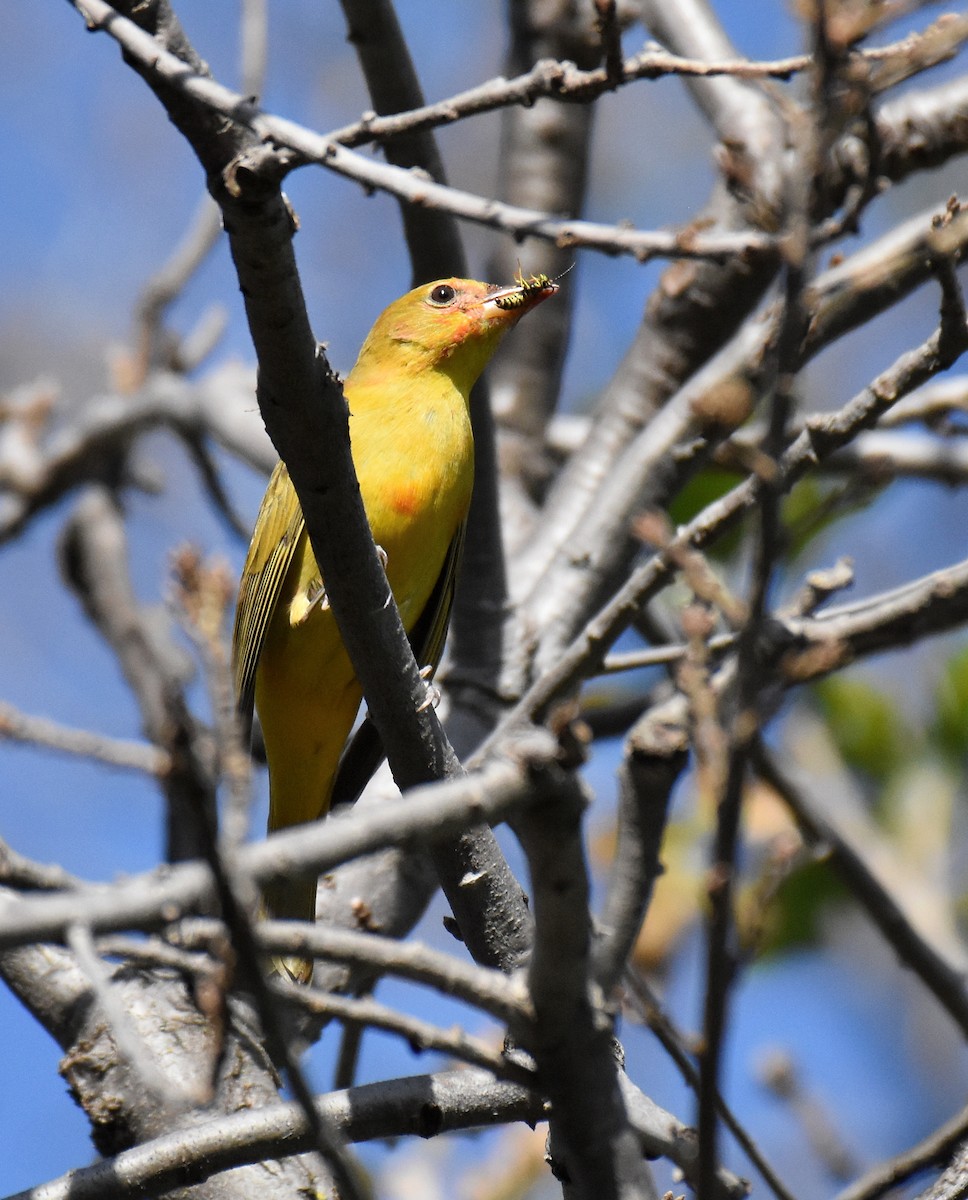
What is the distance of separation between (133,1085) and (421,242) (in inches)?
106

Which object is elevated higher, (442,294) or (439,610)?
(442,294)

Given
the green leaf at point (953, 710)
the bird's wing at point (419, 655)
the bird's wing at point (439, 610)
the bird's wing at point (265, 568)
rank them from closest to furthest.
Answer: the bird's wing at point (265, 568), the bird's wing at point (419, 655), the bird's wing at point (439, 610), the green leaf at point (953, 710)

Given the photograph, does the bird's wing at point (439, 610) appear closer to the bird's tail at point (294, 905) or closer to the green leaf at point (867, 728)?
the bird's tail at point (294, 905)

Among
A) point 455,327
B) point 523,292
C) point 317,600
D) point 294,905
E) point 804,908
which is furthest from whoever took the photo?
point 804,908

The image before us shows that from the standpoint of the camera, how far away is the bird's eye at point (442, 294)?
492 cm

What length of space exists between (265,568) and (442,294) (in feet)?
3.97

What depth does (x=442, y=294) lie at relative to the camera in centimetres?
496

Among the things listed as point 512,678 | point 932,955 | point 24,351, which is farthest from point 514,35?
point 24,351

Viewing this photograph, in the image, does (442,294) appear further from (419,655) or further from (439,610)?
(419,655)

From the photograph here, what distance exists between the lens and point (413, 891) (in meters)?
4.34

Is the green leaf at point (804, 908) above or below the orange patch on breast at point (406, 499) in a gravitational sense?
below

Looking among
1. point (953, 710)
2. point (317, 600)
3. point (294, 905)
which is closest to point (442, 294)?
point (317, 600)

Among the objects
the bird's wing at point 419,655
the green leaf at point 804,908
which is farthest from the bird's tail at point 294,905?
the green leaf at point 804,908

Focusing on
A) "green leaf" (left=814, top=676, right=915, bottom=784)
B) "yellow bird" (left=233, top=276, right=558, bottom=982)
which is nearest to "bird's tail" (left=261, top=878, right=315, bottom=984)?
"yellow bird" (left=233, top=276, right=558, bottom=982)
